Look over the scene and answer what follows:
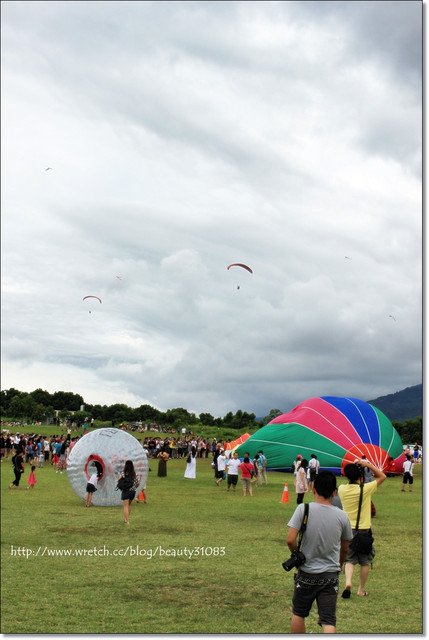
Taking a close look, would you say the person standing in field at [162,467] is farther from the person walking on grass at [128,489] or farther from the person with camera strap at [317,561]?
the person with camera strap at [317,561]

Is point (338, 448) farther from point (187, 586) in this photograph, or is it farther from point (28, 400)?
point (28, 400)

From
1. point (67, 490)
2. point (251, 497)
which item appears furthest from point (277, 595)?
point (67, 490)

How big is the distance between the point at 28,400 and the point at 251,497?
9430 centimetres

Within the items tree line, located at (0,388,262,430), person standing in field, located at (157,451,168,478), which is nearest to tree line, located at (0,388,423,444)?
tree line, located at (0,388,262,430)

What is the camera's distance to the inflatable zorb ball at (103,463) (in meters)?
19.9

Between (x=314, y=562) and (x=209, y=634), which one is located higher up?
(x=314, y=562)

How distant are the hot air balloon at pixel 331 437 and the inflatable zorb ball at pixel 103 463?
15.1 metres

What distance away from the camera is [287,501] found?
2217 centimetres

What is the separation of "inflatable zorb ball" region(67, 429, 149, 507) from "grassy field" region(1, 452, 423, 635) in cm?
55

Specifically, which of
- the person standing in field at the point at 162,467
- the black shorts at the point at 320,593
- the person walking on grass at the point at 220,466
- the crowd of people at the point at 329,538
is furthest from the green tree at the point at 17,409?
the black shorts at the point at 320,593

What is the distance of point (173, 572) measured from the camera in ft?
37.7

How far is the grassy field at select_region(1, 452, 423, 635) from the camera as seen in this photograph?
8.71 meters

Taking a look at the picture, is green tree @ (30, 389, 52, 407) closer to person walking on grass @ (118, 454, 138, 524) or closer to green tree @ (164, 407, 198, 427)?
green tree @ (164, 407, 198, 427)

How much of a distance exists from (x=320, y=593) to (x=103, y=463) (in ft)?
47.8
